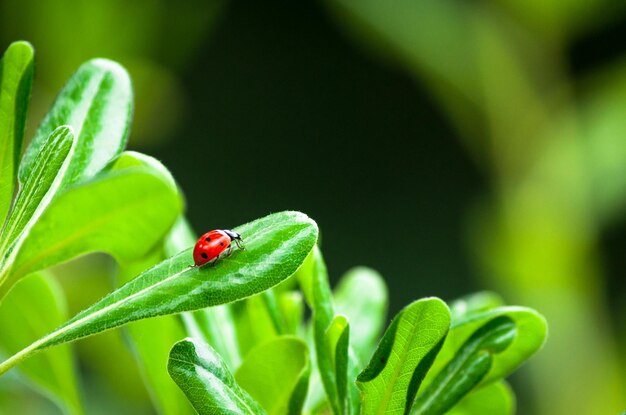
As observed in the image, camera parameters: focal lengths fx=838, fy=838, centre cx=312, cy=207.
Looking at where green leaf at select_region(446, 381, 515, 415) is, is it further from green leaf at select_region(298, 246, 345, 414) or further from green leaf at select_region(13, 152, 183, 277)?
green leaf at select_region(13, 152, 183, 277)

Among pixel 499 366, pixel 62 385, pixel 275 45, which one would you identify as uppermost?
pixel 499 366

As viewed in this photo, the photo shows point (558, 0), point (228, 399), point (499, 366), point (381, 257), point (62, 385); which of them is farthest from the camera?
point (381, 257)

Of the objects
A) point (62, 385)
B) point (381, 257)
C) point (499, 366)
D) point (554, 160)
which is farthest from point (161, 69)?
point (381, 257)

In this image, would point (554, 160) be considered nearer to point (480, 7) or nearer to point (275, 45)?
point (480, 7)

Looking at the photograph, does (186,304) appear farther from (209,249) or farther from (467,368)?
(467,368)

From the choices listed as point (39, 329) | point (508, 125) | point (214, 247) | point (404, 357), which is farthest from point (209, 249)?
point (508, 125)

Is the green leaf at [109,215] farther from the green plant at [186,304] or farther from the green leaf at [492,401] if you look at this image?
the green leaf at [492,401]

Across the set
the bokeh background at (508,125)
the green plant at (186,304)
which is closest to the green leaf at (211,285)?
the green plant at (186,304)
